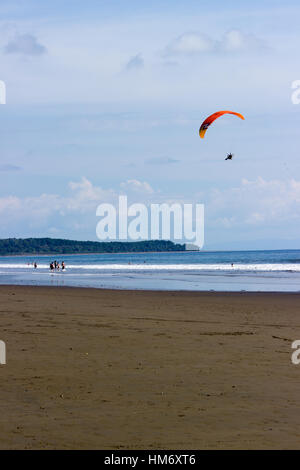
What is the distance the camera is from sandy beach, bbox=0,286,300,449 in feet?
22.3

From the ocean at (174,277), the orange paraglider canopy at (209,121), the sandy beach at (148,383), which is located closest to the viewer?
the sandy beach at (148,383)

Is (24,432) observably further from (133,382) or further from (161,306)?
(161,306)

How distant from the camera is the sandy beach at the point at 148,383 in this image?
6.79m

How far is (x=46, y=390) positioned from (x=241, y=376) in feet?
9.59

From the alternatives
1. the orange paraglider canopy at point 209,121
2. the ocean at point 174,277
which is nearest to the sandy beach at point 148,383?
the orange paraglider canopy at point 209,121

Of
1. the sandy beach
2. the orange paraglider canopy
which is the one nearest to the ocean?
the orange paraglider canopy

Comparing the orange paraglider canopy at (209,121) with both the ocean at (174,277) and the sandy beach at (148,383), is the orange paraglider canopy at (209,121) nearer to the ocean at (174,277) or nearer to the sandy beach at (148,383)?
the ocean at (174,277)

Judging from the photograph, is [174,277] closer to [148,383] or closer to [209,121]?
[209,121]

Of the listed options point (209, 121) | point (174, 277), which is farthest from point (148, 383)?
point (174, 277)

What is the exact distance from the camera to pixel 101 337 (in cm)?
1300

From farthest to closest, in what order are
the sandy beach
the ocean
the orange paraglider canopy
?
the ocean < the orange paraglider canopy < the sandy beach

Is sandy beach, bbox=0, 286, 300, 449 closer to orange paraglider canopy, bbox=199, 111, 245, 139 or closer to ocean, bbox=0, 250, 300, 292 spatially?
orange paraglider canopy, bbox=199, 111, 245, 139

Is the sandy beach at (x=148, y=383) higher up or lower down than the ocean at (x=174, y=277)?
lower down

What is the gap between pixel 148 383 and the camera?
29.5 feet
